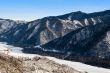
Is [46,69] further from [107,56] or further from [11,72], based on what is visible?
[107,56]

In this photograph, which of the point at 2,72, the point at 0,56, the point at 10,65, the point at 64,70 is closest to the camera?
the point at 2,72

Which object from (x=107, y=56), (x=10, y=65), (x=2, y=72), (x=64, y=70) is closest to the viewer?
(x=2, y=72)

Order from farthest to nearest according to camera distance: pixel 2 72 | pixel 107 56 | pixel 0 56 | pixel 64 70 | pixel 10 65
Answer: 1. pixel 107 56
2. pixel 64 70
3. pixel 0 56
4. pixel 10 65
5. pixel 2 72

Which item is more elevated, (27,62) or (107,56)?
(27,62)

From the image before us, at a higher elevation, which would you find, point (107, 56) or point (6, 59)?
point (6, 59)

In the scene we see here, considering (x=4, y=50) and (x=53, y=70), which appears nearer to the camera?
(x=53, y=70)

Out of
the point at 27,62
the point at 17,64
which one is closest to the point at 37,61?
the point at 27,62

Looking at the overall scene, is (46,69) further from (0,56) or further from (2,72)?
(2,72)

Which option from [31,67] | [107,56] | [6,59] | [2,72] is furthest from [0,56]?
[107,56]

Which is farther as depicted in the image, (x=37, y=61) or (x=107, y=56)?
(x=107, y=56)
